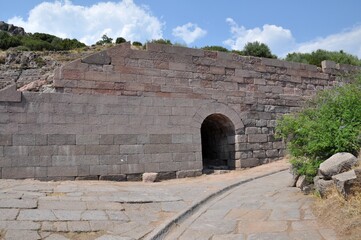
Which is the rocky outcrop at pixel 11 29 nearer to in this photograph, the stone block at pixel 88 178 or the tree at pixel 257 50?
the tree at pixel 257 50

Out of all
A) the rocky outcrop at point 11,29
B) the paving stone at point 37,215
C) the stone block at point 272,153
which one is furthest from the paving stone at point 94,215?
the rocky outcrop at point 11,29

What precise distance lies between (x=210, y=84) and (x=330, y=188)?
6.77 meters

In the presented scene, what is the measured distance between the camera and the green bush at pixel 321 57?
2494 cm

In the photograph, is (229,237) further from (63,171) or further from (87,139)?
(87,139)

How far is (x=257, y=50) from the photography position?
2755 centimetres

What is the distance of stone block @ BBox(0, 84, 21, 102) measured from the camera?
377 inches

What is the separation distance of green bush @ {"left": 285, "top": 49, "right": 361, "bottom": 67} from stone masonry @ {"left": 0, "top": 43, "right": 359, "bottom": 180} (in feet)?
40.9

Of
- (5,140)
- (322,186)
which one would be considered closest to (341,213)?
(322,186)

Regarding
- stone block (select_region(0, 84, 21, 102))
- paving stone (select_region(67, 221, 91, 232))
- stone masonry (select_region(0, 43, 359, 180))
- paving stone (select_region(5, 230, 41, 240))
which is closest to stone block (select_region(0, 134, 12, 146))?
stone masonry (select_region(0, 43, 359, 180))

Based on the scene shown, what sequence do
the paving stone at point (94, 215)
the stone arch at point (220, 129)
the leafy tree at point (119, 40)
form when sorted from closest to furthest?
the paving stone at point (94, 215), the stone arch at point (220, 129), the leafy tree at point (119, 40)

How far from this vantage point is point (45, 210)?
5926 mm

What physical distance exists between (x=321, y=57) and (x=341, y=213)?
24338 millimetres

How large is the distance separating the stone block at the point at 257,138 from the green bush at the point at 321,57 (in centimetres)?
1299

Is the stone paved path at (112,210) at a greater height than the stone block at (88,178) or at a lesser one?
lesser
